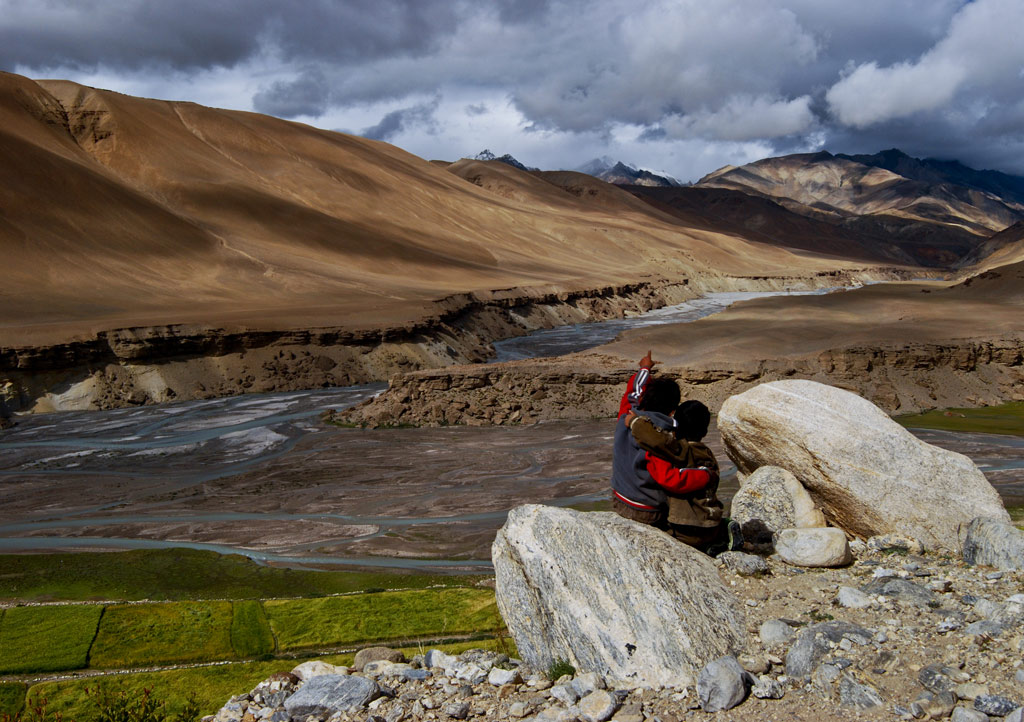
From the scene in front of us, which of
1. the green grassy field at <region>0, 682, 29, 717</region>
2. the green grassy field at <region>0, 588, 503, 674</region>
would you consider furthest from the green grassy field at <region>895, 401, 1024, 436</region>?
the green grassy field at <region>0, 682, 29, 717</region>

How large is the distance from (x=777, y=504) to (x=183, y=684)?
6.56 m

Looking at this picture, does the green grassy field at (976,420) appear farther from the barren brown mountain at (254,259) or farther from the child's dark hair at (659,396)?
the barren brown mountain at (254,259)

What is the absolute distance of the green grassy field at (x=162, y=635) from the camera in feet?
32.8

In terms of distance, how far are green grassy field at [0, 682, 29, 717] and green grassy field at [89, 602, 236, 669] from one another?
3.14 feet

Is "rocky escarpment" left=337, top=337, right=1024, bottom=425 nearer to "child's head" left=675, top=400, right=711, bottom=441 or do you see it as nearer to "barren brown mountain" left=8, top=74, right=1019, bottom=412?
"barren brown mountain" left=8, top=74, right=1019, bottom=412

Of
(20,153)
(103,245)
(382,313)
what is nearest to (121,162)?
(20,153)

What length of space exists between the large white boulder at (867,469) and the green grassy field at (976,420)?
666 inches

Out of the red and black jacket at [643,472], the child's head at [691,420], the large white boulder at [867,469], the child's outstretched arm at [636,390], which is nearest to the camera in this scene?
the red and black jacket at [643,472]

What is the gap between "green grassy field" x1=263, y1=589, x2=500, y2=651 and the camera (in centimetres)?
1046

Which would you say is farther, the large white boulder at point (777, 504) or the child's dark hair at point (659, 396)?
the large white boulder at point (777, 504)

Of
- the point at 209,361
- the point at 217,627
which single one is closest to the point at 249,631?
the point at 217,627

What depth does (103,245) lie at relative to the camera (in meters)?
54.7

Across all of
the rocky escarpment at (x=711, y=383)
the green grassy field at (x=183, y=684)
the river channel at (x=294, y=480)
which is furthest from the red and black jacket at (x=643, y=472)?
the rocky escarpment at (x=711, y=383)

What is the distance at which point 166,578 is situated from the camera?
14367 mm
